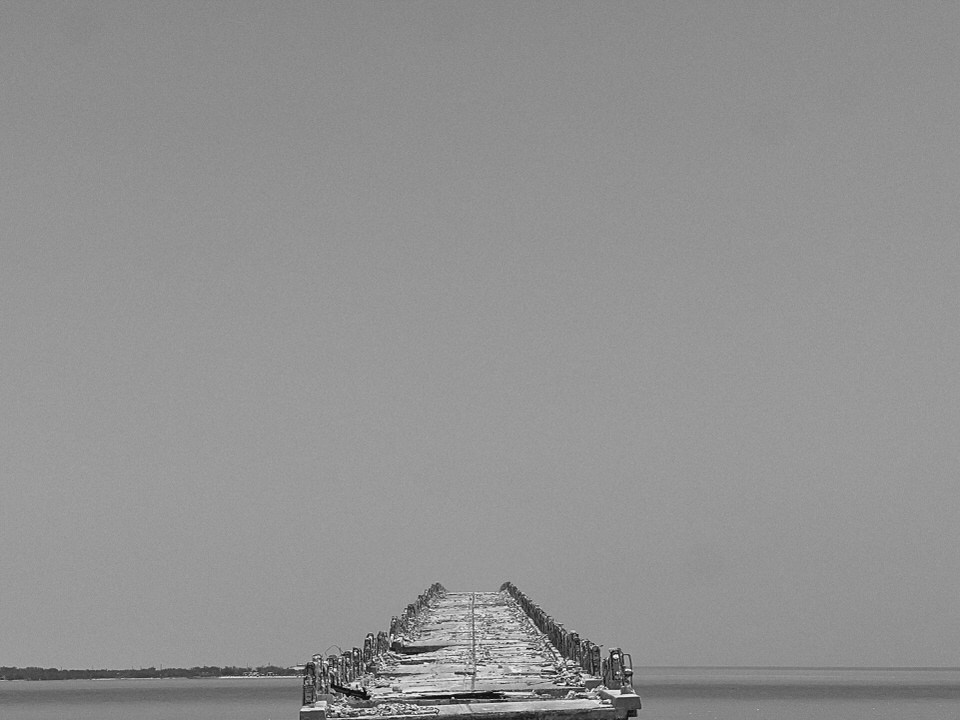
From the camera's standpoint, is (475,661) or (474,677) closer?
(474,677)

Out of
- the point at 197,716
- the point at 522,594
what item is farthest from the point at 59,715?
the point at 522,594

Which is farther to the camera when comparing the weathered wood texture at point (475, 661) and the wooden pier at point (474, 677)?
the weathered wood texture at point (475, 661)

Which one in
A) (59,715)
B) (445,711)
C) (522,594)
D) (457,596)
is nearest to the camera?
(445,711)

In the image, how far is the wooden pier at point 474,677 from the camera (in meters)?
29.5

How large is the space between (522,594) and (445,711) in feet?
151

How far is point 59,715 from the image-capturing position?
192m

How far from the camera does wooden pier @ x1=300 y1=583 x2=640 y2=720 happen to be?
29516 mm

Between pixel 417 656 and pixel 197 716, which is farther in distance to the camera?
pixel 197 716

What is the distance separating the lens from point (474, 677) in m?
37.1

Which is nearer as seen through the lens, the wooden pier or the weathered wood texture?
the wooden pier

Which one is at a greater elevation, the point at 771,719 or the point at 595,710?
the point at 595,710

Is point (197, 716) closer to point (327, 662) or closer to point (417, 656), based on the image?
point (417, 656)

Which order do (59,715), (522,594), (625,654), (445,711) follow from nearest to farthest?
(445,711), (625,654), (522,594), (59,715)

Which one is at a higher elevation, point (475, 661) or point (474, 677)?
point (475, 661)
